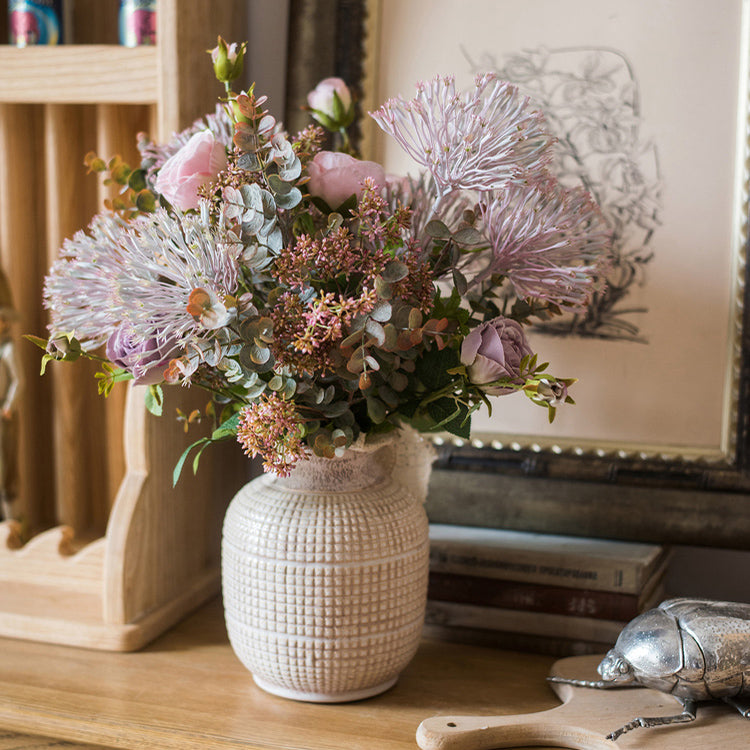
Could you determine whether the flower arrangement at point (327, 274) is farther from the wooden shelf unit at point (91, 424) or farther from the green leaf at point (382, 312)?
the wooden shelf unit at point (91, 424)

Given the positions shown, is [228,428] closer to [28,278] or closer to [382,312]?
[382,312]

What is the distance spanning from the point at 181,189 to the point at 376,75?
348mm

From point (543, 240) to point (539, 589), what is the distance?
33cm

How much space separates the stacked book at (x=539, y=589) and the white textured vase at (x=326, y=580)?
114mm

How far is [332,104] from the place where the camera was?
78 cm

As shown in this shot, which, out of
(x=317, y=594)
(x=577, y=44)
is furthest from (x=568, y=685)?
(x=577, y=44)

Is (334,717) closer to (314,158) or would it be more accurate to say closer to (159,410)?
(159,410)

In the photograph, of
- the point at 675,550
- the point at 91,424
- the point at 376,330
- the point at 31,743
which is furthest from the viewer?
the point at 91,424

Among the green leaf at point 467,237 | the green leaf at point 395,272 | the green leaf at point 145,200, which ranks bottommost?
the green leaf at point 395,272

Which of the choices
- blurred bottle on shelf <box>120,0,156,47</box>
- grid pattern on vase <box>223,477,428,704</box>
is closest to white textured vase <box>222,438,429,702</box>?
grid pattern on vase <box>223,477,428,704</box>

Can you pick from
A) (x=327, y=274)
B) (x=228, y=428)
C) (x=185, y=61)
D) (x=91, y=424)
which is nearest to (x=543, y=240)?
(x=327, y=274)

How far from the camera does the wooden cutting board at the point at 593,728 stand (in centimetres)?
60

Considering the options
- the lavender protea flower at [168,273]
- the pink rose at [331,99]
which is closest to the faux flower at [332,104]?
the pink rose at [331,99]

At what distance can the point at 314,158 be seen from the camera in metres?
0.62
